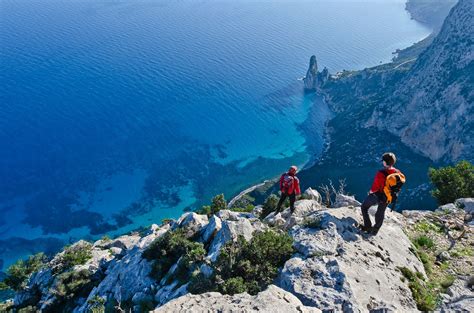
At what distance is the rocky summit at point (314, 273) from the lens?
12.5m

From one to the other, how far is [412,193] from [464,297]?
74612 millimetres

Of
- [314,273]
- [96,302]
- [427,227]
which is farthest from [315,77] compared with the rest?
[314,273]

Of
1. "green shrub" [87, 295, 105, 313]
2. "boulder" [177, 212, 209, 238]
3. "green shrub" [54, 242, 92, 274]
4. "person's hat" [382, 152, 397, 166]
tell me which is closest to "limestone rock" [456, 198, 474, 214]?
"person's hat" [382, 152, 397, 166]

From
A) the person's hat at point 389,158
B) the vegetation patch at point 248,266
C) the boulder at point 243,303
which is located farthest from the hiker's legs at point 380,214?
the boulder at point 243,303

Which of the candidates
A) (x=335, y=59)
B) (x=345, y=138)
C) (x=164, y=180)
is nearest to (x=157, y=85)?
(x=164, y=180)

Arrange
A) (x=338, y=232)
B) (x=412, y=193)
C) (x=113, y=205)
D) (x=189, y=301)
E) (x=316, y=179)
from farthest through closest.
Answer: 1. (x=316, y=179)
2. (x=113, y=205)
3. (x=412, y=193)
4. (x=338, y=232)
5. (x=189, y=301)

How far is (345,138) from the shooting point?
380ft

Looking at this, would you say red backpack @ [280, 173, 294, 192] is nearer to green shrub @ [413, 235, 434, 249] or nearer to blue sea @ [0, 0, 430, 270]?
green shrub @ [413, 235, 434, 249]

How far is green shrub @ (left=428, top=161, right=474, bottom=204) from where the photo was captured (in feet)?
96.6

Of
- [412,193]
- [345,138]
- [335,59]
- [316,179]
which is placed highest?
[335,59]

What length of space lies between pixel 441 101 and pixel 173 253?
9786 cm

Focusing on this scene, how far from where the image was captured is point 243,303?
39.7ft

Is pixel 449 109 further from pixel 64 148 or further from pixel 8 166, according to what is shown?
pixel 8 166

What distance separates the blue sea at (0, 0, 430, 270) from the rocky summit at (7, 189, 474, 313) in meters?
62.8
